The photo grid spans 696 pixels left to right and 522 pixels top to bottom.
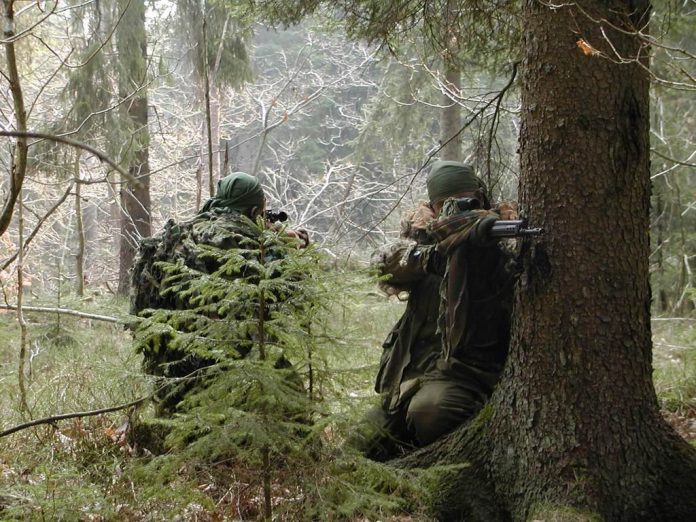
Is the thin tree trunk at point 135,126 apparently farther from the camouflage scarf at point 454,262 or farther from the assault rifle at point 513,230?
the assault rifle at point 513,230

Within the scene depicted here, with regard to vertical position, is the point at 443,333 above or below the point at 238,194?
below

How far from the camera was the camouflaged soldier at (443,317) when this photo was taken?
3.64 metres

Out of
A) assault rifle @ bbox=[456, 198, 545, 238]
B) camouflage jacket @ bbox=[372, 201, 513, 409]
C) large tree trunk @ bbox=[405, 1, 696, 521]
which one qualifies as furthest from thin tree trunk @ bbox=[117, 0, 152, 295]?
large tree trunk @ bbox=[405, 1, 696, 521]

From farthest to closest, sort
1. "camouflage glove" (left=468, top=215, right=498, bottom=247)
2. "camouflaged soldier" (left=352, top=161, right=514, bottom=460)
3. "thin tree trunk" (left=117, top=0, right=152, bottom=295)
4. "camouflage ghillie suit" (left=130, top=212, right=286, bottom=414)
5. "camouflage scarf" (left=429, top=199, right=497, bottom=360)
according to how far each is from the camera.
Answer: "thin tree trunk" (left=117, top=0, right=152, bottom=295)
"camouflage ghillie suit" (left=130, top=212, right=286, bottom=414)
"camouflaged soldier" (left=352, top=161, right=514, bottom=460)
"camouflage scarf" (left=429, top=199, right=497, bottom=360)
"camouflage glove" (left=468, top=215, right=498, bottom=247)

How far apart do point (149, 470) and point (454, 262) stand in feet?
6.41

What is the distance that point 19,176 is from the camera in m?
3.03

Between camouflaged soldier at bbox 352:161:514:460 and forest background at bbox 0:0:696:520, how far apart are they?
282mm

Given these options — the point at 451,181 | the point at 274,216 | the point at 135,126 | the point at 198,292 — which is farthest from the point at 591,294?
the point at 135,126

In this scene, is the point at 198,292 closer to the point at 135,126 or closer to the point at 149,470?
the point at 149,470

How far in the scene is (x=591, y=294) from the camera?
9.95 feet

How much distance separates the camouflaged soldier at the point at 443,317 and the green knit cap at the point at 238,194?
4.18ft

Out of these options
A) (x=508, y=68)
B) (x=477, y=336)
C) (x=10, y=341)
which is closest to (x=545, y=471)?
(x=477, y=336)

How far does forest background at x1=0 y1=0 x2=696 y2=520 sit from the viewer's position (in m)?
2.89

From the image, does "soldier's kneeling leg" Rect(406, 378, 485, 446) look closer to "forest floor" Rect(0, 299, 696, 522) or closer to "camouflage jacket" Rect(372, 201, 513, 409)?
"camouflage jacket" Rect(372, 201, 513, 409)
